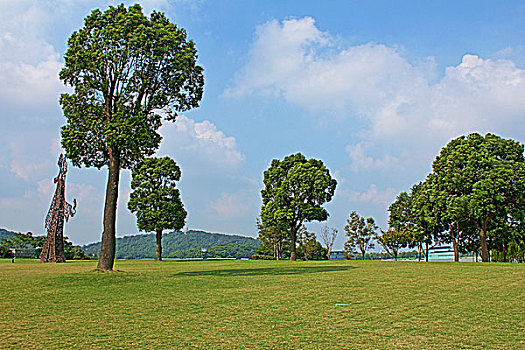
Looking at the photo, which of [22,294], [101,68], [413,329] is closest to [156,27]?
[101,68]

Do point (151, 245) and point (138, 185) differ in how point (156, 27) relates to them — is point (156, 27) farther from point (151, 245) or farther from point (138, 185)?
point (151, 245)

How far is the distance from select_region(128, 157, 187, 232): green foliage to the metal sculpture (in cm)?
947

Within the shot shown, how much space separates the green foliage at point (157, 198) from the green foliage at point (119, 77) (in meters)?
22.9

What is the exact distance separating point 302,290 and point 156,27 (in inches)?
483

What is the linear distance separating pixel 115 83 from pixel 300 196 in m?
24.2

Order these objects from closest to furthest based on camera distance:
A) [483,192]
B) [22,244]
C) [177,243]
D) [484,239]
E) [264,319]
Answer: [264,319] < [483,192] < [484,239] < [22,244] < [177,243]

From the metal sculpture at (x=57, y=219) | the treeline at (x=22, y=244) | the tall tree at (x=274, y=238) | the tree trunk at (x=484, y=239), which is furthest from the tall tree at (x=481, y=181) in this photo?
the treeline at (x=22, y=244)

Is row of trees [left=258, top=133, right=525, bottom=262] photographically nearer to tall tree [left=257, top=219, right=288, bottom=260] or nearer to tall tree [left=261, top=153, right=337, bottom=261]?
tall tree [left=261, top=153, right=337, bottom=261]

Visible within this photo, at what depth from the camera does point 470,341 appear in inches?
194

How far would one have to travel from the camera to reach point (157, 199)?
42312 mm

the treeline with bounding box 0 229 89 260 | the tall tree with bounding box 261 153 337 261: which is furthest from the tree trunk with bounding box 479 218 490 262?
the treeline with bounding box 0 229 89 260

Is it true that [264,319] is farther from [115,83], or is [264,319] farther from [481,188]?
[481,188]

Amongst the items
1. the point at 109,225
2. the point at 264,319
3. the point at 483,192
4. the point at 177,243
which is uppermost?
the point at 483,192

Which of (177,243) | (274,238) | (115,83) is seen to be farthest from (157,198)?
(177,243)
